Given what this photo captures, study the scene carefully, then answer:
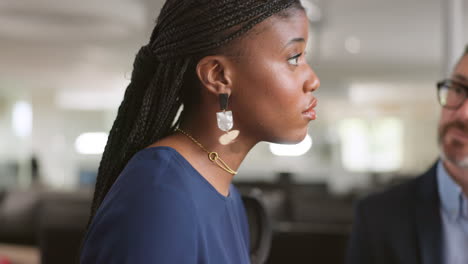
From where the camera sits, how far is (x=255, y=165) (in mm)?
12328

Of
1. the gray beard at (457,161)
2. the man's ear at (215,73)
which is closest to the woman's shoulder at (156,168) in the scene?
the man's ear at (215,73)

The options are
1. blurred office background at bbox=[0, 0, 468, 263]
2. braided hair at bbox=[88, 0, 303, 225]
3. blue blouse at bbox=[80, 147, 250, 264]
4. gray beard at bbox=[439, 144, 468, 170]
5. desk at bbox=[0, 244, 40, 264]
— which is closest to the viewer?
blue blouse at bbox=[80, 147, 250, 264]

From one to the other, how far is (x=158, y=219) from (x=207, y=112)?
19 centimetres

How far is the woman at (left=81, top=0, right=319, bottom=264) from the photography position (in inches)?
23.5

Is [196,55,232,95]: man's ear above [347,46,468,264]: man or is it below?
above

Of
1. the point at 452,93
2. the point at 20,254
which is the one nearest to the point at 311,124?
the point at 20,254

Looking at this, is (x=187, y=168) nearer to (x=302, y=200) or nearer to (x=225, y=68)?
(x=225, y=68)

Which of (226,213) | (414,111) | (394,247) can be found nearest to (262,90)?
(226,213)

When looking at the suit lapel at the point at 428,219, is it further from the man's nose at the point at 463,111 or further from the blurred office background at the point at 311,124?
the blurred office background at the point at 311,124

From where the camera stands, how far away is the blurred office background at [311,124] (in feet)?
8.00

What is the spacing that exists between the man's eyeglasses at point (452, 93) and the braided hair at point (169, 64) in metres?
0.62

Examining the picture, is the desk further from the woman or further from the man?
the woman

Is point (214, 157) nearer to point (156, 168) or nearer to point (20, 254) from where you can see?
point (156, 168)

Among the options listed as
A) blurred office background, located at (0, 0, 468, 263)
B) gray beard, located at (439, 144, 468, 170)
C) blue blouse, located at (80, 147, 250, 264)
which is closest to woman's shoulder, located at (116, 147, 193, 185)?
blue blouse, located at (80, 147, 250, 264)
